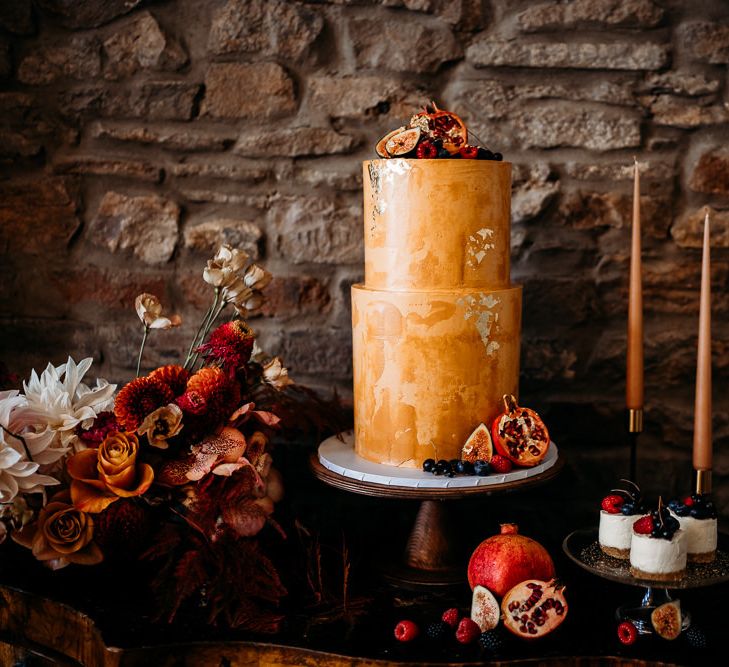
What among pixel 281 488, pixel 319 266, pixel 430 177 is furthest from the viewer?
pixel 319 266

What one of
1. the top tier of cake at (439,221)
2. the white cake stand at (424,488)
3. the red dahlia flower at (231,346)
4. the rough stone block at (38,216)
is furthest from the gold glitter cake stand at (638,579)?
the rough stone block at (38,216)

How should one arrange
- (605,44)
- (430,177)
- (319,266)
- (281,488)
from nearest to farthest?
(430,177) → (281,488) → (605,44) → (319,266)

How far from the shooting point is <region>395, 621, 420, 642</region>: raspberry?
3.61ft

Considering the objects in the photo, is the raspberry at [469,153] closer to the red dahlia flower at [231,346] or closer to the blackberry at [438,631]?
the red dahlia flower at [231,346]

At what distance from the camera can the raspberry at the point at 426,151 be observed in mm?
1255

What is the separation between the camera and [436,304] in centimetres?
124

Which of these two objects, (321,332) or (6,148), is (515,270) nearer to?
(321,332)

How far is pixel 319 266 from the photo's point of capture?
1.69 metres

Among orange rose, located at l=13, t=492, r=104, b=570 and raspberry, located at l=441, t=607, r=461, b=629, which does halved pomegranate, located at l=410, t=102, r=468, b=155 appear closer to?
raspberry, located at l=441, t=607, r=461, b=629

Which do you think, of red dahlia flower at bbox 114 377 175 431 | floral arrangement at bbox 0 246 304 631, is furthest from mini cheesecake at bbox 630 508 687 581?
red dahlia flower at bbox 114 377 175 431

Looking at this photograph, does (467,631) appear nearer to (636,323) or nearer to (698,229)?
(636,323)

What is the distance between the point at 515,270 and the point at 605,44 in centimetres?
48

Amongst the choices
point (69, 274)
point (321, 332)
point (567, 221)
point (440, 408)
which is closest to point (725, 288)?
point (567, 221)

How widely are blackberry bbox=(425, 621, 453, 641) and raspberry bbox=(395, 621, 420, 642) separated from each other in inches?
0.8
